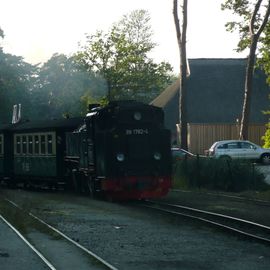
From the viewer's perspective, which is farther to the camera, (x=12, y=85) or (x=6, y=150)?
(x=12, y=85)

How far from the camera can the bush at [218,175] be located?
28281 mm

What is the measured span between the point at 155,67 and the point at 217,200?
48529mm

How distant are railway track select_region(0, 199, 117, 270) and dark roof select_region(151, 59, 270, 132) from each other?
4353cm

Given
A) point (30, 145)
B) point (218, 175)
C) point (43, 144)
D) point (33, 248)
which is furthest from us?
point (30, 145)

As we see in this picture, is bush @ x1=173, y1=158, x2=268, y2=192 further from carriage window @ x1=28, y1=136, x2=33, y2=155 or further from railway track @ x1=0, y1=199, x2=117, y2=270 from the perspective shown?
railway track @ x1=0, y1=199, x2=117, y2=270

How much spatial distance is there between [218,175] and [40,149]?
23.2 ft

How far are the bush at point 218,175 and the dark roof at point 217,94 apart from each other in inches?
1190

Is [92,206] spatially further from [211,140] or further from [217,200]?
[211,140]

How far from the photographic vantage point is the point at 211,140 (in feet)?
198

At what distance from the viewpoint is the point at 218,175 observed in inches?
1149

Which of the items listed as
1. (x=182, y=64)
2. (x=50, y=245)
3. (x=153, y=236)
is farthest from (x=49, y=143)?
(x=50, y=245)

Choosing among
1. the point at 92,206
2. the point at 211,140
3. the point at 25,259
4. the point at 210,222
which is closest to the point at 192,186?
the point at 92,206

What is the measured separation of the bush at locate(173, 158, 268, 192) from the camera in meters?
28.3

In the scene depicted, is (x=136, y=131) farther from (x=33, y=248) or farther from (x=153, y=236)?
(x=33, y=248)
